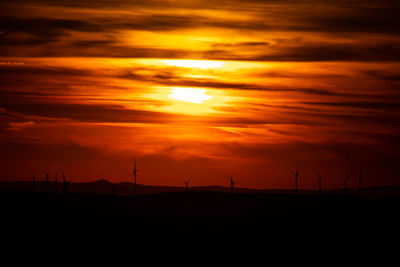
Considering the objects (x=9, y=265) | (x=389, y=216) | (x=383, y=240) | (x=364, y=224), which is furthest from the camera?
(x=389, y=216)

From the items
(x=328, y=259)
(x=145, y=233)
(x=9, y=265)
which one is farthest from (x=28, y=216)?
(x=328, y=259)

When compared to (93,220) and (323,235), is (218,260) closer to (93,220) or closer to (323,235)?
(323,235)

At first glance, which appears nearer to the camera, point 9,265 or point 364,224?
point 9,265

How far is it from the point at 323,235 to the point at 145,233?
26.5 m

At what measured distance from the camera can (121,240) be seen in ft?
354

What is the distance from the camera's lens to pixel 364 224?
410 ft

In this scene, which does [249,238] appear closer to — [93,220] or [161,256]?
[161,256]

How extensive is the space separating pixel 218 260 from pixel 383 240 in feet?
92.7

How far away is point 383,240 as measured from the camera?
10644cm

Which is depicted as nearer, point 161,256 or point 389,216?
point 161,256

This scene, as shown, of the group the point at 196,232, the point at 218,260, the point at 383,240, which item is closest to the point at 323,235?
the point at 383,240

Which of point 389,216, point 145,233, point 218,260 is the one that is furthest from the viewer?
point 389,216

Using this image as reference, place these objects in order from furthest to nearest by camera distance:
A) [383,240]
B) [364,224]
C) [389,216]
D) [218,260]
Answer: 1. [389,216]
2. [364,224]
3. [383,240]
4. [218,260]

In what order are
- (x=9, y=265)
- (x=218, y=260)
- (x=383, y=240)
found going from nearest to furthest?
(x=9, y=265), (x=218, y=260), (x=383, y=240)
